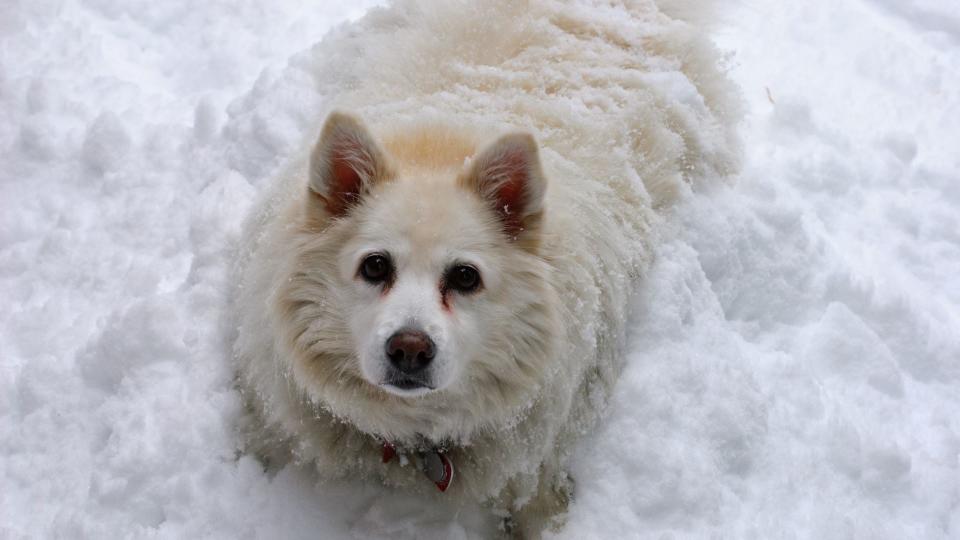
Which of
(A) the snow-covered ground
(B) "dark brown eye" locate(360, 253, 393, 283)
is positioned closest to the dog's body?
(B) "dark brown eye" locate(360, 253, 393, 283)

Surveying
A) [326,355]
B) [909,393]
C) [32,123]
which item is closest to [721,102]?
[909,393]

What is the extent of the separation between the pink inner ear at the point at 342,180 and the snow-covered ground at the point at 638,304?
3.34 ft

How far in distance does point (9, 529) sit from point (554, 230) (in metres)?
2.24

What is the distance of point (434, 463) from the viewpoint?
2955mm

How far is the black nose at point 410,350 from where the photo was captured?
2.43 m

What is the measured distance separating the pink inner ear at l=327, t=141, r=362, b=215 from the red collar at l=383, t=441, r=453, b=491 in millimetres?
869

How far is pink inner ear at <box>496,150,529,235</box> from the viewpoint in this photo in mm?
2633

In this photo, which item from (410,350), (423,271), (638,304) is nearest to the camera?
(410,350)

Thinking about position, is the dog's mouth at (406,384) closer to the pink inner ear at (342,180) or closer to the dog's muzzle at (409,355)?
the dog's muzzle at (409,355)

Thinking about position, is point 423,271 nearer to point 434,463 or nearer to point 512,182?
point 512,182

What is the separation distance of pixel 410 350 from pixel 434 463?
694mm

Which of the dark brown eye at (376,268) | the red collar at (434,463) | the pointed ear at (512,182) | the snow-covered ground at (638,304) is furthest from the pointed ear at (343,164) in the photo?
the snow-covered ground at (638,304)

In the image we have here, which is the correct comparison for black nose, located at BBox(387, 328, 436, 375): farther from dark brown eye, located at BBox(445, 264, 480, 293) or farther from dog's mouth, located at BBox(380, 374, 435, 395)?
dark brown eye, located at BBox(445, 264, 480, 293)

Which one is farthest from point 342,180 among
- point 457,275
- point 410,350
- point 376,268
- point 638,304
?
point 638,304
